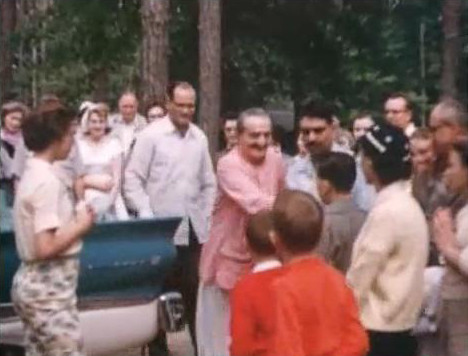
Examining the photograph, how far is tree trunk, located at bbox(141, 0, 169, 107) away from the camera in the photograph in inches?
902

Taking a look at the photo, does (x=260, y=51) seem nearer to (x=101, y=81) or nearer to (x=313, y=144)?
(x=101, y=81)

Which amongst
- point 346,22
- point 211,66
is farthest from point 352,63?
point 211,66

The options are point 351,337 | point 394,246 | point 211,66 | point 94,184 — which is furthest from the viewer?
point 211,66

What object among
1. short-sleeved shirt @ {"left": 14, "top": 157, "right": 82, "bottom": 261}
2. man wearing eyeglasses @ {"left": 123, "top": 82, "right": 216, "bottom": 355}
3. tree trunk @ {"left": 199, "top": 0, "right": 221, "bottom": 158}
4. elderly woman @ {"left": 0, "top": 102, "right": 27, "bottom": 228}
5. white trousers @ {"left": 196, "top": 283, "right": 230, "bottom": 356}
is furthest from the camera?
tree trunk @ {"left": 199, "top": 0, "right": 221, "bottom": 158}

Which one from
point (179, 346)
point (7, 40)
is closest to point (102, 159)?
point (179, 346)

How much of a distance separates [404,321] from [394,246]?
0.38 metres

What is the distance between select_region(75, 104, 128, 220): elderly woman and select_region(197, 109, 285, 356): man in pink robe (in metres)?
0.71

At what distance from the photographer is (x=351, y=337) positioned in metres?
6.69

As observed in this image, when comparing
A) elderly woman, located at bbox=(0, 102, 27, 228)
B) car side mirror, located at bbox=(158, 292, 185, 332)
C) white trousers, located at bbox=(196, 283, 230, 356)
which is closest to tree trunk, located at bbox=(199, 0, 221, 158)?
elderly woman, located at bbox=(0, 102, 27, 228)

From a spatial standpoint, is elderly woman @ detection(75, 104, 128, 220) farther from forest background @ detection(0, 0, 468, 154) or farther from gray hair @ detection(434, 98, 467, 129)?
forest background @ detection(0, 0, 468, 154)

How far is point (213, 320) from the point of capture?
1049cm

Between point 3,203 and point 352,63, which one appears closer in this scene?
point 3,203

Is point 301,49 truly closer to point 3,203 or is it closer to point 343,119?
point 343,119

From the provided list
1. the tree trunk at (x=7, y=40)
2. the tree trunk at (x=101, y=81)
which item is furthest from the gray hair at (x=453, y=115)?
the tree trunk at (x=7, y=40)
